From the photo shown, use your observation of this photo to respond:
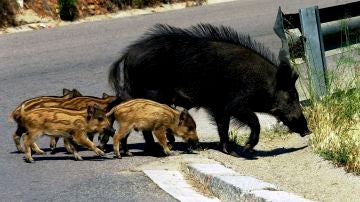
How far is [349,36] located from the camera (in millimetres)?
11320

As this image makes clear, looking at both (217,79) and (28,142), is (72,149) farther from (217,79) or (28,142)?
(217,79)

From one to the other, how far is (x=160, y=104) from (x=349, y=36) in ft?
9.85

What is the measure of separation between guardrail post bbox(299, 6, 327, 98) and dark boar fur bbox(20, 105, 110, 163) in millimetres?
2604

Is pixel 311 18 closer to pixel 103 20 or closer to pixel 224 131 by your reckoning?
pixel 224 131

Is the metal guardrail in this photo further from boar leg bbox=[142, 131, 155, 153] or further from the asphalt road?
the asphalt road

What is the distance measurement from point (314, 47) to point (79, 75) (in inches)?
166

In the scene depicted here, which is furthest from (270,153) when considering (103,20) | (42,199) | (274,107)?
(103,20)

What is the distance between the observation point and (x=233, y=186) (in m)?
7.82

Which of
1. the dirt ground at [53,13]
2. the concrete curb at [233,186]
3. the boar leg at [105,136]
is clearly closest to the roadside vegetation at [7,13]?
the dirt ground at [53,13]

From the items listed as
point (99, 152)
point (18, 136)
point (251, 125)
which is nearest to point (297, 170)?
point (251, 125)

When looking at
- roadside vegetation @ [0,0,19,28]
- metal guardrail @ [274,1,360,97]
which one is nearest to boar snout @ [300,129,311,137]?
metal guardrail @ [274,1,360,97]

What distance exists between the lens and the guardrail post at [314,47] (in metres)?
10.5

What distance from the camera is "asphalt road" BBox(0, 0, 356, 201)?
26.8 ft

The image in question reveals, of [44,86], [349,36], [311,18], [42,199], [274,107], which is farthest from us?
[44,86]
